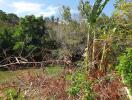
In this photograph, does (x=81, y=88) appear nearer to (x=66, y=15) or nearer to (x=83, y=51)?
(x=83, y=51)

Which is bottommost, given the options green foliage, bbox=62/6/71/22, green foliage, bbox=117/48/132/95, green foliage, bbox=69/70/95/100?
green foliage, bbox=62/6/71/22

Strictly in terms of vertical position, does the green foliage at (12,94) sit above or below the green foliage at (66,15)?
above

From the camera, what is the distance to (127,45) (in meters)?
19.2

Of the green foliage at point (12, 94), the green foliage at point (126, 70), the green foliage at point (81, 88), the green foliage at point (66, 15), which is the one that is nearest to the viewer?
the green foliage at point (81, 88)

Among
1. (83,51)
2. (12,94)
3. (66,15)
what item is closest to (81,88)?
(12,94)

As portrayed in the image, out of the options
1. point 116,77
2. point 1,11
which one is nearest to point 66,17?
point 1,11

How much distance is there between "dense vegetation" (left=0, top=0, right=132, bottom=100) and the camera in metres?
9.08

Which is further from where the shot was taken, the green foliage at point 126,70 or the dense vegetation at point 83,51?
the green foliage at point 126,70

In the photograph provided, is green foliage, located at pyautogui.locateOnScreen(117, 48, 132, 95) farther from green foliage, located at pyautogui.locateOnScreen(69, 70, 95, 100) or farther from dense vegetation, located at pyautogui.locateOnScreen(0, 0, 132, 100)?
green foliage, located at pyautogui.locateOnScreen(69, 70, 95, 100)

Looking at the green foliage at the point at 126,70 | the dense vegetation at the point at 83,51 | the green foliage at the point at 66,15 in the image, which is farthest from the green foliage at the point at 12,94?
the green foliage at the point at 66,15

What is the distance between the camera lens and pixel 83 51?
1975 centimetres

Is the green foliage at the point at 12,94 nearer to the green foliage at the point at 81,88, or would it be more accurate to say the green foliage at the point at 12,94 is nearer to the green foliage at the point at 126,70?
the green foliage at the point at 81,88

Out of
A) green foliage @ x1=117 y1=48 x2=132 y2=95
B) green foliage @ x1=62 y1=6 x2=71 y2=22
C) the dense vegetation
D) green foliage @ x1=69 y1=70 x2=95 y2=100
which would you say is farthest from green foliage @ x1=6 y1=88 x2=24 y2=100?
green foliage @ x1=62 y1=6 x2=71 y2=22

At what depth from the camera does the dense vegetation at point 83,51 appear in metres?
9.08
